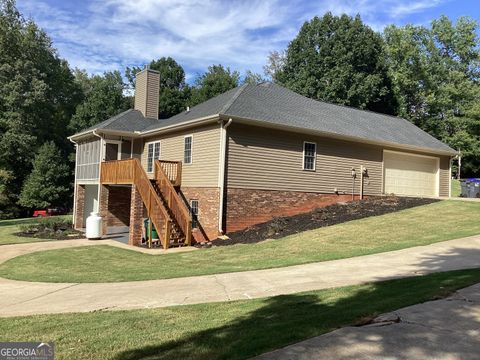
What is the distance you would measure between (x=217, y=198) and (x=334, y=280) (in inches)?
337

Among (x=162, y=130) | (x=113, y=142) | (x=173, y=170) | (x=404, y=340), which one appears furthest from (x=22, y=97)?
(x=404, y=340)

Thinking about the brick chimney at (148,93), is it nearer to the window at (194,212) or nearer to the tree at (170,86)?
the window at (194,212)

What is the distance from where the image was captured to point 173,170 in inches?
774

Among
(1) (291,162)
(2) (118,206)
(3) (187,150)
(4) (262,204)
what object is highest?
(3) (187,150)

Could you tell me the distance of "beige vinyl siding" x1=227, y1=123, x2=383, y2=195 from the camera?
1725cm

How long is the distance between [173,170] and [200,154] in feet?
6.64

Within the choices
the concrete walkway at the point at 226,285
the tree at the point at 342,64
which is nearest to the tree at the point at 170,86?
the tree at the point at 342,64

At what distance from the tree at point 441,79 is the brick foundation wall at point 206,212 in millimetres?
29904

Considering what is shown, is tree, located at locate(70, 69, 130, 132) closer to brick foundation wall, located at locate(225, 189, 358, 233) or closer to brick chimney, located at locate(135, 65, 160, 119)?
brick chimney, located at locate(135, 65, 160, 119)

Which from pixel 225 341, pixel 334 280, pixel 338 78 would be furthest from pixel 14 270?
pixel 338 78

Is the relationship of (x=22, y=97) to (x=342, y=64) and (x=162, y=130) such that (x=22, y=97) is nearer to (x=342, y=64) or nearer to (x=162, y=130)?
(x=162, y=130)

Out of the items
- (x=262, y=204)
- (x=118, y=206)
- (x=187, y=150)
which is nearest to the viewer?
(x=262, y=204)

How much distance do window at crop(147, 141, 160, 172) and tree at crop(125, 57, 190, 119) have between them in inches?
1003

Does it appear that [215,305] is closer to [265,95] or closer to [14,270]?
[14,270]
